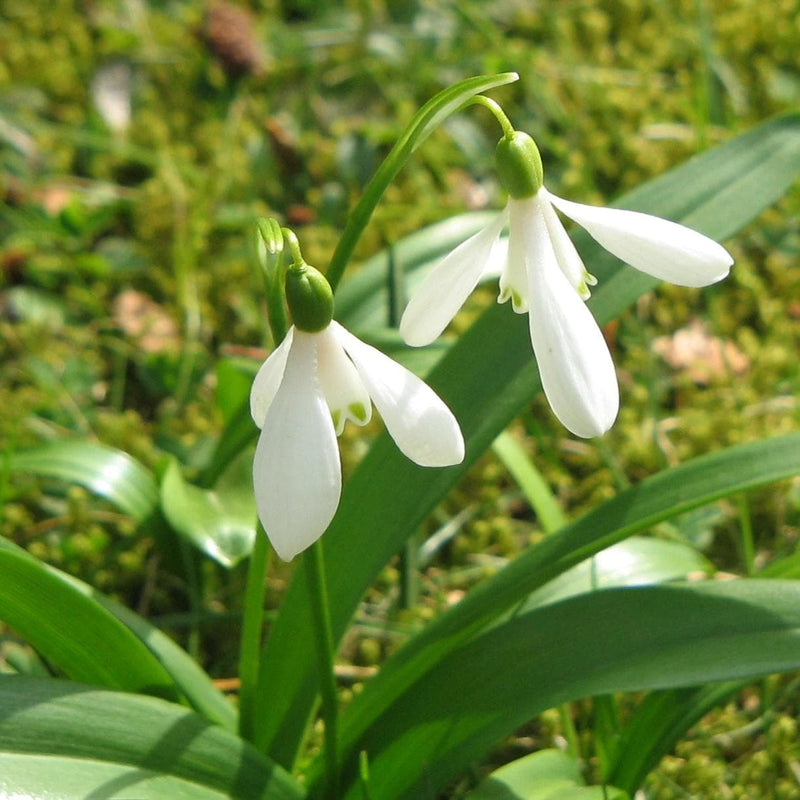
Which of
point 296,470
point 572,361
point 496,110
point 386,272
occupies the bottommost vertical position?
point 296,470

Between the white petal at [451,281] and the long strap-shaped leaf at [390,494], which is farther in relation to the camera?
the long strap-shaped leaf at [390,494]

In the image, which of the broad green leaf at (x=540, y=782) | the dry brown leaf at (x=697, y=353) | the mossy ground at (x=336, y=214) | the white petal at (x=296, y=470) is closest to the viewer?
the white petal at (x=296, y=470)

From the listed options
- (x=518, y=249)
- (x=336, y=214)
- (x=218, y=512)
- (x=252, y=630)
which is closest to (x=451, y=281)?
(x=518, y=249)

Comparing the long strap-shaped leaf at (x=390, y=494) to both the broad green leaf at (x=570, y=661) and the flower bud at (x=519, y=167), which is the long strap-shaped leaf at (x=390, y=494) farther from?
the flower bud at (x=519, y=167)

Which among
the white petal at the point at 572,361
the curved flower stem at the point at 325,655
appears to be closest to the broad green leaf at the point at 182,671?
the curved flower stem at the point at 325,655

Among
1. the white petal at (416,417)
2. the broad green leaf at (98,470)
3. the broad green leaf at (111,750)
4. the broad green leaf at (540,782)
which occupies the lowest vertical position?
the broad green leaf at (111,750)

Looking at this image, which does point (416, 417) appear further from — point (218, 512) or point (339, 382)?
point (218, 512)

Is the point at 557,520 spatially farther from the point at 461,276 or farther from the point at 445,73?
the point at 445,73
